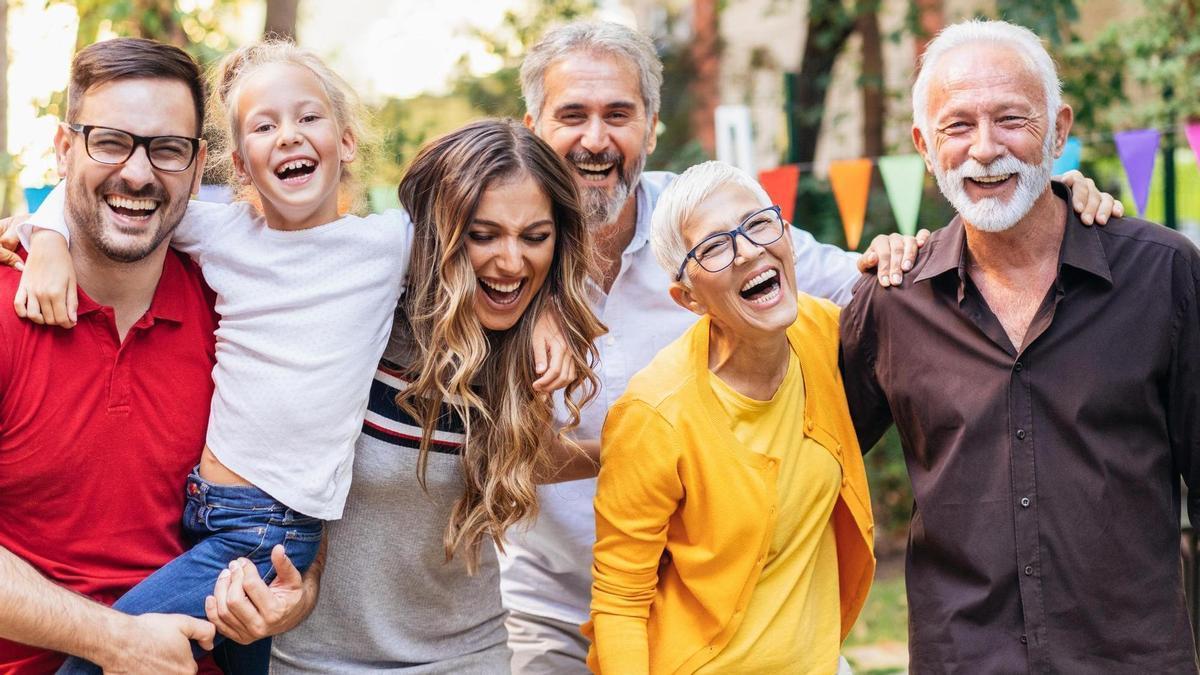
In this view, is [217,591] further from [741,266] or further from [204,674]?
[741,266]

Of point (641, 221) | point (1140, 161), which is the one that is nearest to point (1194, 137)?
point (1140, 161)

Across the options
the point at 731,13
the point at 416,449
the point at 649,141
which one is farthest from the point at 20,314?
the point at 731,13

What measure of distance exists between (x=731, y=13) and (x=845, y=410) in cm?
1095

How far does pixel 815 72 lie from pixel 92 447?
7681 millimetres

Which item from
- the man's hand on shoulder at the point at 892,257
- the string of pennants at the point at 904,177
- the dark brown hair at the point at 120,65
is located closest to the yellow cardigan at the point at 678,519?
the man's hand on shoulder at the point at 892,257

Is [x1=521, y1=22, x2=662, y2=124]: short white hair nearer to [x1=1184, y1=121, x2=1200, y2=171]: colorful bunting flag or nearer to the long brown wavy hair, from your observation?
the long brown wavy hair

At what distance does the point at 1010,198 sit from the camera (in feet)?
9.85

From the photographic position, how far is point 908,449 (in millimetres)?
3223

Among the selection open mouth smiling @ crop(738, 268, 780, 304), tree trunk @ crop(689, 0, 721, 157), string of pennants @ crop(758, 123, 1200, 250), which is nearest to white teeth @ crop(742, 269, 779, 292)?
open mouth smiling @ crop(738, 268, 780, 304)

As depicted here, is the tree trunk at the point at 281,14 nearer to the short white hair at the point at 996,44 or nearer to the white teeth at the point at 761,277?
the short white hair at the point at 996,44

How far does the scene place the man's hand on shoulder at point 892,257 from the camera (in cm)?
323

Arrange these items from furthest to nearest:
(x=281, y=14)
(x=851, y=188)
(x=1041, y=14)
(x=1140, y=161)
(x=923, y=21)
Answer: (x=923, y=21) → (x=1041, y=14) → (x=281, y=14) → (x=851, y=188) → (x=1140, y=161)

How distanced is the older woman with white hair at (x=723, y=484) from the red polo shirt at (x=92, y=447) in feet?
3.42

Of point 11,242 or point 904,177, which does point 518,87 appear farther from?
point 11,242
